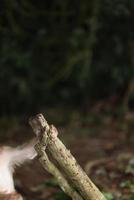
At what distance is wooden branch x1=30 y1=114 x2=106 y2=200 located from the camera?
2.55 m

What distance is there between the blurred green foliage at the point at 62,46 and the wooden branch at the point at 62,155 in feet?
8.31

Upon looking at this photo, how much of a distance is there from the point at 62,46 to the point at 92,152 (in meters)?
1.23

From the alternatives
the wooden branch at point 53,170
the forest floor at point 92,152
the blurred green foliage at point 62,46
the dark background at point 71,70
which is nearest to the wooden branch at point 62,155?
the wooden branch at point 53,170

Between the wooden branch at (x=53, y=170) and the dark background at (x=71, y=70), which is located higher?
the dark background at (x=71, y=70)

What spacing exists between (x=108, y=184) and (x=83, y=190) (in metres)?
0.87

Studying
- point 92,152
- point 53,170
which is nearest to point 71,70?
point 92,152

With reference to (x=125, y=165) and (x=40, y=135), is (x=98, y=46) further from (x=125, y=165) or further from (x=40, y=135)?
(x=40, y=135)

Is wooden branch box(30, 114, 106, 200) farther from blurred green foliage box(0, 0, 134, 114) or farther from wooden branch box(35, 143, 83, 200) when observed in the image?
blurred green foliage box(0, 0, 134, 114)

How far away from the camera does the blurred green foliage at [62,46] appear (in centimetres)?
512

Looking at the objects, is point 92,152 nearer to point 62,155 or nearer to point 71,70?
point 71,70

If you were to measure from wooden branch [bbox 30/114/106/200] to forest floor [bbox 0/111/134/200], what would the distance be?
1.49ft

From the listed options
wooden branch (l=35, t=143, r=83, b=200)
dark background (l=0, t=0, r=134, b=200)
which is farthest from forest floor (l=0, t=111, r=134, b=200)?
wooden branch (l=35, t=143, r=83, b=200)

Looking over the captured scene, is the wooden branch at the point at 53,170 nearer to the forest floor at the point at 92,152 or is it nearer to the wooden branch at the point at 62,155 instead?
the wooden branch at the point at 62,155

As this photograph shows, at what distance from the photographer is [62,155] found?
8.50ft
